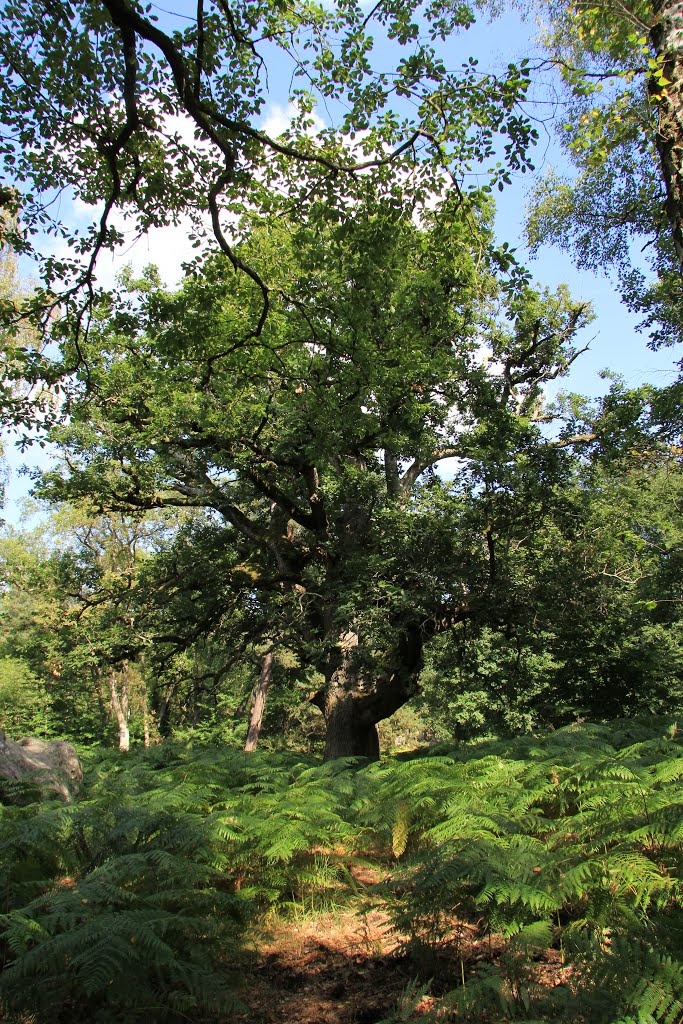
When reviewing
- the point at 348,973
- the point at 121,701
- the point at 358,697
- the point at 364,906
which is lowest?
the point at 348,973

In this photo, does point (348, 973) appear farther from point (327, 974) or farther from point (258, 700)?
point (258, 700)

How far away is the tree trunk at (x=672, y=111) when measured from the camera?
5.00m

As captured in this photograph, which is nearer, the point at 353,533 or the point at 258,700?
the point at 353,533

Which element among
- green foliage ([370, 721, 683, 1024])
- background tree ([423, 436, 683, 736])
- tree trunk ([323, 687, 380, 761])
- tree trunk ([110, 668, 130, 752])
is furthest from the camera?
tree trunk ([110, 668, 130, 752])

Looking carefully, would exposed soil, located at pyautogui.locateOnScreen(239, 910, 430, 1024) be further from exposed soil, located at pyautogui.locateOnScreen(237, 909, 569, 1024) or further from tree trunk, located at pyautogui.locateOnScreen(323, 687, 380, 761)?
tree trunk, located at pyautogui.locateOnScreen(323, 687, 380, 761)

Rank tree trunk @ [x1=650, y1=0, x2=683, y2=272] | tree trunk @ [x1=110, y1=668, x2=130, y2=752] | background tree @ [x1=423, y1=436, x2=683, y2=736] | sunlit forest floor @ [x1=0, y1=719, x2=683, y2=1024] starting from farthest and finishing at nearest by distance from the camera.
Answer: tree trunk @ [x1=110, y1=668, x2=130, y2=752] < background tree @ [x1=423, y1=436, x2=683, y2=736] < tree trunk @ [x1=650, y1=0, x2=683, y2=272] < sunlit forest floor @ [x1=0, y1=719, x2=683, y2=1024]

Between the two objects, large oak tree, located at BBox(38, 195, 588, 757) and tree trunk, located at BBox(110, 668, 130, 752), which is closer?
large oak tree, located at BBox(38, 195, 588, 757)

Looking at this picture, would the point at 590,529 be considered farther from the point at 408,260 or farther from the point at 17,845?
the point at 17,845

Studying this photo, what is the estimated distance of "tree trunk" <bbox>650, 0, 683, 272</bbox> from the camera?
197 inches

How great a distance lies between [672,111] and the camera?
16.5 feet

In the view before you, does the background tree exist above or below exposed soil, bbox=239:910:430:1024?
above

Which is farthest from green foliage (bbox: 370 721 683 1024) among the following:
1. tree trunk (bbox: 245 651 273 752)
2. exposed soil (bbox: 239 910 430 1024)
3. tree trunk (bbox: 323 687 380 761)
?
tree trunk (bbox: 245 651 273 752)

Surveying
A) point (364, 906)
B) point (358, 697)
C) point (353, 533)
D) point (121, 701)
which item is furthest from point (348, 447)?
point (121, 701)

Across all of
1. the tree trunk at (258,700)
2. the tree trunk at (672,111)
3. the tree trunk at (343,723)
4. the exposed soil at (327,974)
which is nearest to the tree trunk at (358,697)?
the tree trunk at (343,723)
